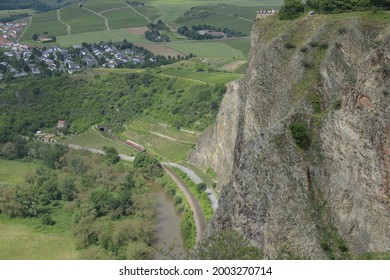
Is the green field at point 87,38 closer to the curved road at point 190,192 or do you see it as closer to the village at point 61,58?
the village at point 61,58

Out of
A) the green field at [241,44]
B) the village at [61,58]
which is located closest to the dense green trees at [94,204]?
the village at [61,58]

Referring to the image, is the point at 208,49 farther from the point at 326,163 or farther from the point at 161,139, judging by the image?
the point at 326,163

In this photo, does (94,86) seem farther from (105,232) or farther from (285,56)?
(285,56)

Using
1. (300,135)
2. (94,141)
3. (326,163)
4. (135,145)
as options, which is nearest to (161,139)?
(135,145)

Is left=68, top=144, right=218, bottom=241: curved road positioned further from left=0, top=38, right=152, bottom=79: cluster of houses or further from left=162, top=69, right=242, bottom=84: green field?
left=0, top=38, right=152, bottom=79: cluster of houses

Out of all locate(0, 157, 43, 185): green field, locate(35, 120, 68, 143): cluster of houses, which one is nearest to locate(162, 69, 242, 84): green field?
locate(35, 120, 68, 143): cluster of houses

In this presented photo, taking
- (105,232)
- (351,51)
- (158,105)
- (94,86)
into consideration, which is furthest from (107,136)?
(351,51)
